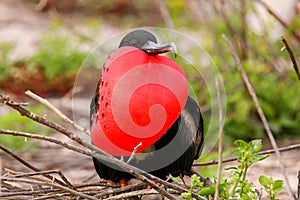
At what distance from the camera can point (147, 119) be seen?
2012 mm

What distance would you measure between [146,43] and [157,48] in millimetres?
69

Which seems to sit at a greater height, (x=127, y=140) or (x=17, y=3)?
(x=17, y=3)

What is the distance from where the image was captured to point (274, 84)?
436cm

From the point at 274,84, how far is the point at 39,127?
1.31m

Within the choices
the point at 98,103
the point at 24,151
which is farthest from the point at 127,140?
the point at 24,151

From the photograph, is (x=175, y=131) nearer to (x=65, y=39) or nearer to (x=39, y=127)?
(x=39, y=127)

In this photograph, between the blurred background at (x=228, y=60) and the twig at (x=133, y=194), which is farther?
the blurred background at (x=228, y=60)

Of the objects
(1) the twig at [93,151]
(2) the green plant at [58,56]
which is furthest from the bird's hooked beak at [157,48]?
(2) the green plant at [58,56]

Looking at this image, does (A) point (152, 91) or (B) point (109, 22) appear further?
(B) point (109, 22)

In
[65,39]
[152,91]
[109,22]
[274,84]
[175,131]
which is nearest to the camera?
[152,91]

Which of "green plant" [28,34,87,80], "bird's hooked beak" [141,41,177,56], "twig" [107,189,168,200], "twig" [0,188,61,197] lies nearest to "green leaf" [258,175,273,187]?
"twig" [107,189,168,200]

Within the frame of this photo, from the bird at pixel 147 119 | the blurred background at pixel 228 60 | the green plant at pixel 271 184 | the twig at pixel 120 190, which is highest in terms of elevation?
the blurred background at pixel 228 60

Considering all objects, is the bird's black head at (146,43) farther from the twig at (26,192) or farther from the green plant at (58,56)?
the green plant at (58,56)

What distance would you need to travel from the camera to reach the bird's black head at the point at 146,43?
2.05 metres
